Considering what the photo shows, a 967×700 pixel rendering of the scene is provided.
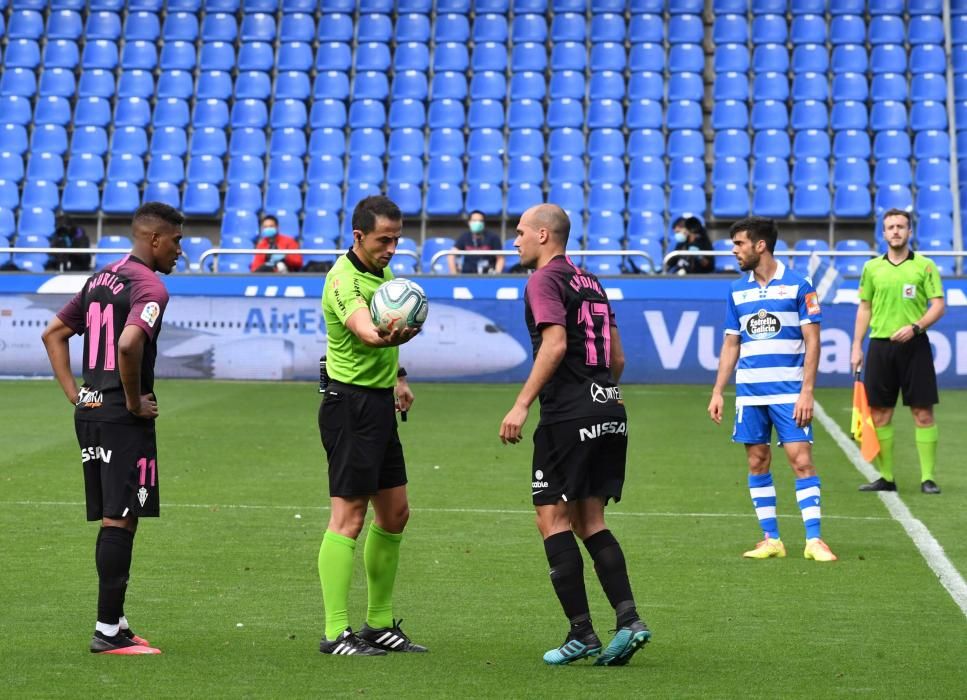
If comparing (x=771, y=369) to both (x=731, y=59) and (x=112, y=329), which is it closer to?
(x=112, y=329)

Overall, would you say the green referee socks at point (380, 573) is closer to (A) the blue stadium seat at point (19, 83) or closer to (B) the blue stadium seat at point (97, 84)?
(B) the blue stadium seat at point (97, 84)

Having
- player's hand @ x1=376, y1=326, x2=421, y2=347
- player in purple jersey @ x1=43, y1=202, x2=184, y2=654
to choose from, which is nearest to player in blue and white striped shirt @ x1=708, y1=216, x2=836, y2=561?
player's hand @ x1=376, y1=326, x2=421, y2=347

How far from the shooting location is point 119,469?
651 cm

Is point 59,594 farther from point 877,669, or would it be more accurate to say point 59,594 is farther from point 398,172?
point 398,172

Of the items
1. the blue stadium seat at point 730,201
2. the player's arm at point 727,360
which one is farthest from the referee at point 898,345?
the blue stadium seat at point 730,201

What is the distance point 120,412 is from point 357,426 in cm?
99

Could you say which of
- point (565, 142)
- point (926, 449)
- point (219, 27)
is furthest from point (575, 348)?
point (219, 27)

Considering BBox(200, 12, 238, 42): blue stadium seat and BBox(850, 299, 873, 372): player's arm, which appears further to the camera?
BBox(200, 12, 238, 42): blue stadium seat

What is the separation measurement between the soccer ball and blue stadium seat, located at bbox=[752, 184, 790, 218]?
63.6ft

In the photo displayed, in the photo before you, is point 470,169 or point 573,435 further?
point 470,169

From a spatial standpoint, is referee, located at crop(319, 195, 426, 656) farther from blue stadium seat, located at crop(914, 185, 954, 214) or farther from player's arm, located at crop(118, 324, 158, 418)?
blue stadium seat, located at crop(914, 185, 954, 214)

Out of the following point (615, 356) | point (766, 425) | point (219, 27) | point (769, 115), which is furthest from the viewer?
point (219, 27)

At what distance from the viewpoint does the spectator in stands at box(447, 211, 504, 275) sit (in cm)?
2123

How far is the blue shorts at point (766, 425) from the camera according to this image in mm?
9055
